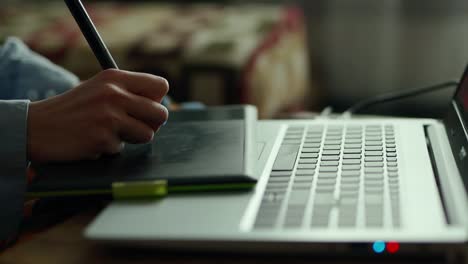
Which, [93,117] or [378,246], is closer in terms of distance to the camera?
[378,246]

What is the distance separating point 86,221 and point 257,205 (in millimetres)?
159

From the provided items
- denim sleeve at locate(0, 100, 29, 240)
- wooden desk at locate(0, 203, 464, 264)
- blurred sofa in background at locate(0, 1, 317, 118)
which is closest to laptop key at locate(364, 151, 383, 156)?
wooden desk at locate(0, 203, 464, 264)

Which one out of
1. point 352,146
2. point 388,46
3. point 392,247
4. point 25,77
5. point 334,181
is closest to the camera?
point 392,247

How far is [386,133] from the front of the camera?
0.69 meters

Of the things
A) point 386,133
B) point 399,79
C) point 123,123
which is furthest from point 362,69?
point 123,123

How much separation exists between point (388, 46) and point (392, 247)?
5.65 ft

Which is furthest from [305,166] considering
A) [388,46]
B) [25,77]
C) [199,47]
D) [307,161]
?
[388,46]

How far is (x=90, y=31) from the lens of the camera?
67 cm

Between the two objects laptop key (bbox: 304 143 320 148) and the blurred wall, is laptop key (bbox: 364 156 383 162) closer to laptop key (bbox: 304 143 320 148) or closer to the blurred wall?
laptop key (bbox: 304 143 320 148)

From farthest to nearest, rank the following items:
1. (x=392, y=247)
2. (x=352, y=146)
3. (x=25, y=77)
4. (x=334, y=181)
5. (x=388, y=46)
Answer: (x=388, y=46), (x=25, y=77), (x=352, y=146), (x=334, y=181), (x=392, y=247)

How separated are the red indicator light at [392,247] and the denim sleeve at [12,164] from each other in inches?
11.8

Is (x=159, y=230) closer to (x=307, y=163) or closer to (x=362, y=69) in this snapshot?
(x=307, y=163)

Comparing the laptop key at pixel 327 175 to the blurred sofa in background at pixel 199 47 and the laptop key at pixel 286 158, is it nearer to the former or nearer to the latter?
the laptop key at pixel 286 158

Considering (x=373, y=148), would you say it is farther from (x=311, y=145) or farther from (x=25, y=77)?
(x=25, y=77)
